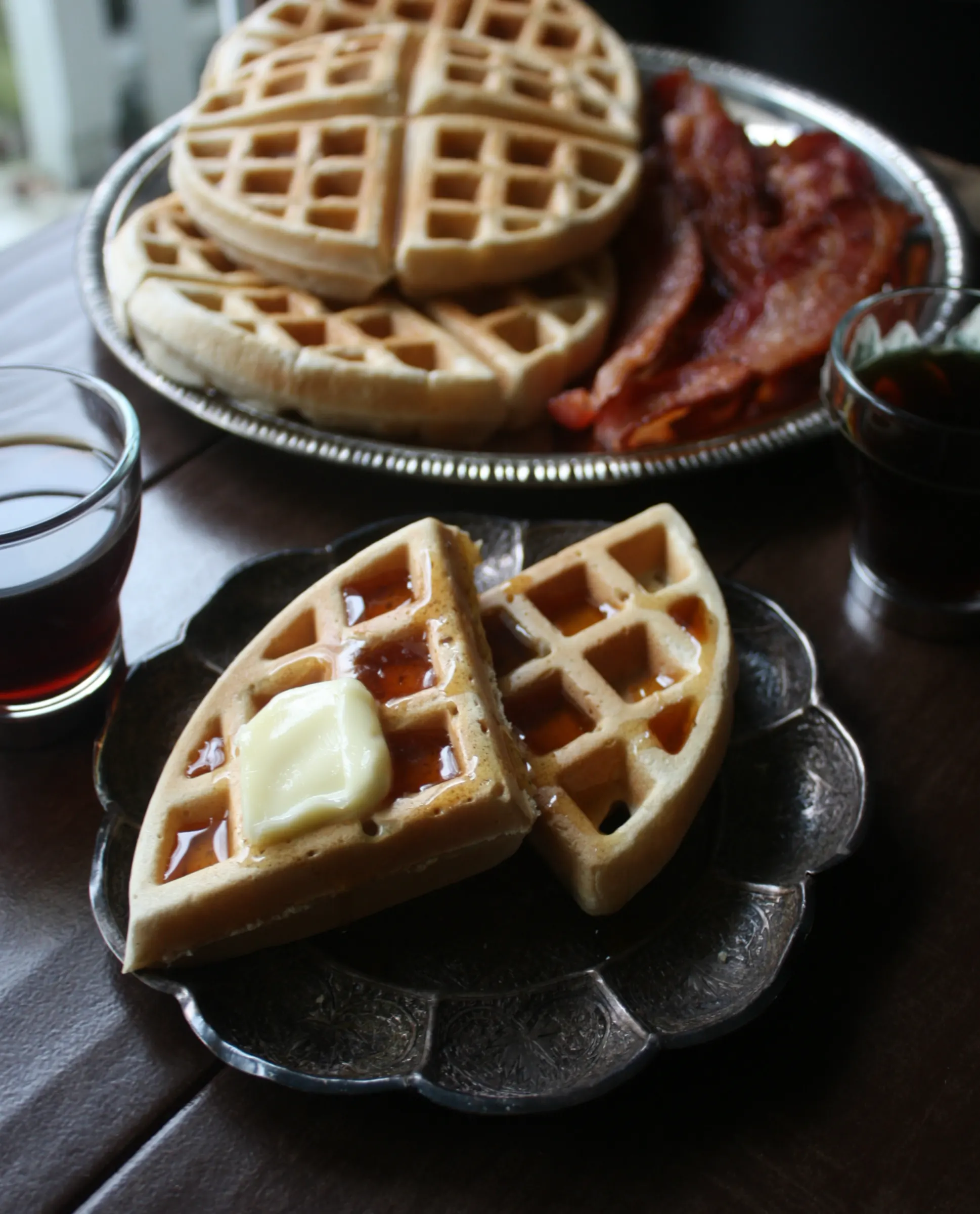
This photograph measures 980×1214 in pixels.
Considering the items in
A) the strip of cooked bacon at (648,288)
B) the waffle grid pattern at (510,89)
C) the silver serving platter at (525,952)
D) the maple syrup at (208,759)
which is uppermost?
the waffle grid pattern at (510,89)

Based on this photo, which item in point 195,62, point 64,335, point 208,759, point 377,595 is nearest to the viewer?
point 208,759

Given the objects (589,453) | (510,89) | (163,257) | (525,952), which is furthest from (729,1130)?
(510,89)

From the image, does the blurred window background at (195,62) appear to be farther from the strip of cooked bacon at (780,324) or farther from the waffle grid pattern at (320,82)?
the strip of cooked bacon at (780,324)

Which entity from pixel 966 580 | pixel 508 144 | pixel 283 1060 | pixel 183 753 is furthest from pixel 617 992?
pixel 508 144

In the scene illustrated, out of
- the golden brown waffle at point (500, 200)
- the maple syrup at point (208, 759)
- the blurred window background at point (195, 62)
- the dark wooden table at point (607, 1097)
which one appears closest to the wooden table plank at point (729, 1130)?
the dark wooden table at point (607, 1097)

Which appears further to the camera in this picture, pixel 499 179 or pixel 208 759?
pixel 499 179

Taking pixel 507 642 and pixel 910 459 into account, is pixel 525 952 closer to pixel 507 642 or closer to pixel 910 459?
pixel 507 642
